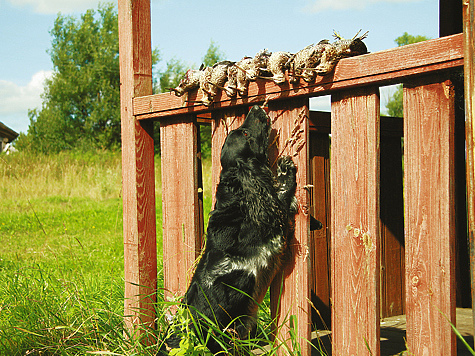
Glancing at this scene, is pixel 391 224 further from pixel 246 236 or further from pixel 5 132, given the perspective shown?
pixel 5 132

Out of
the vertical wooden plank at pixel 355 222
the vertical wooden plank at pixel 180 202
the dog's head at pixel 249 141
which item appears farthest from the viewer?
the vertical wooden plank at pixel 180 202

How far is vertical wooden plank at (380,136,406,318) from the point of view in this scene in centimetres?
342

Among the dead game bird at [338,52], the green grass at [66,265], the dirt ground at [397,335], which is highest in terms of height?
the dead game bird at [338,52]

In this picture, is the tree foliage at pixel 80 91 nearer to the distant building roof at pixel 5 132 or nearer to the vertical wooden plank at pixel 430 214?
the distant building roof at pixel 5 132

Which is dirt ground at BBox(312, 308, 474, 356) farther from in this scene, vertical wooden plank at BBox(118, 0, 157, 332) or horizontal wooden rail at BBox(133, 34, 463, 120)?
horizontal wooden rail at BBox(133, 34, 463, 120)

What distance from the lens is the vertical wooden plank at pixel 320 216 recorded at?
3.37m

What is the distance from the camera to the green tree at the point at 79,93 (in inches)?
1415

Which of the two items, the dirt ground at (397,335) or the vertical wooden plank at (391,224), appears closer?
the dirt ground at (397,335)

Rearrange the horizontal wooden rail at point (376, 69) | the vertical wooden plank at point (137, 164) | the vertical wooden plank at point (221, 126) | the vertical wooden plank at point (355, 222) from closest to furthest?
the horizontal wooden rail at point (376, 69), the vertical wooden plank at point (355, 222), the vertical wooden plank at point (221, 126), the vertical wooden plank at point (137, 164)

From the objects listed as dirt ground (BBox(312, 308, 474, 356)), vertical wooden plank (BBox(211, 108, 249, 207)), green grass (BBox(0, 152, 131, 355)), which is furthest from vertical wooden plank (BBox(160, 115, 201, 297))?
dirt ground (BBox(312, 308, 474, 356))

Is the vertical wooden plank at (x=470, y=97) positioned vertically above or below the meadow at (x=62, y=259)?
above

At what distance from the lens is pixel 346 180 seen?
199cm

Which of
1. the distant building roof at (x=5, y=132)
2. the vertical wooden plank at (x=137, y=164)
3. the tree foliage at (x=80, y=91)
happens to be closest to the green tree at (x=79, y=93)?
the tree foliage at (x=80, y=91)

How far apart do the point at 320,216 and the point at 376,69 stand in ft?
5.78
